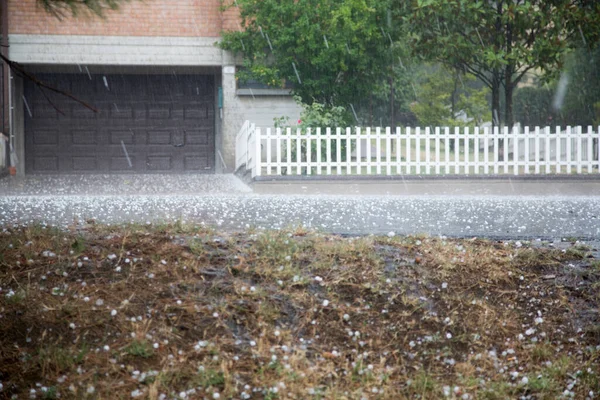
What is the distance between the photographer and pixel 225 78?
22.2 meters

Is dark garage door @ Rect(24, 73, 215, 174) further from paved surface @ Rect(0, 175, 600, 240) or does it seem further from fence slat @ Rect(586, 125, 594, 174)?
fence slat @ Rect(586, 125, 594, 174)

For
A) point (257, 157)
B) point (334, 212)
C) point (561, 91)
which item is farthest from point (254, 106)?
point (561, 91)

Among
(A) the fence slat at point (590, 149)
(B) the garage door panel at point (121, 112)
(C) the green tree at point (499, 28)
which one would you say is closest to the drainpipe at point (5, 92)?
(B) the garage door panel at point (121, 112)

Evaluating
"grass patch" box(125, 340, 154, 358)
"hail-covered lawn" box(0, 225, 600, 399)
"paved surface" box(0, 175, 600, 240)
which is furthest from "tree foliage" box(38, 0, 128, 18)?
"grass patch" box(125, 340, 154, 358)

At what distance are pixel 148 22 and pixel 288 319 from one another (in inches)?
751

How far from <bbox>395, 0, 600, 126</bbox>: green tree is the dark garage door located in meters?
7.42

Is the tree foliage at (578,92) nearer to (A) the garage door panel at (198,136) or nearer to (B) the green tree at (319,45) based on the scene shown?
(B) the green tree at (319,45)

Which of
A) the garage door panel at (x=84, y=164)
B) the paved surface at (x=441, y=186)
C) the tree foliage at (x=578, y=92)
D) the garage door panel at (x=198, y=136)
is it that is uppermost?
the tree foliage at (x=578, y=92)

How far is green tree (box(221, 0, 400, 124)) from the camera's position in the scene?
1962 cm

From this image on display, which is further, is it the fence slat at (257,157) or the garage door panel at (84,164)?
the garage door panel at (84,164)

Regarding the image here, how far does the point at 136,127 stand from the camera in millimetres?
23594

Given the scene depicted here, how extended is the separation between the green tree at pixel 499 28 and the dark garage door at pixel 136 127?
742 cm

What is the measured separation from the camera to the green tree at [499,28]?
696 inches

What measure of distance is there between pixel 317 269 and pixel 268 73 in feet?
52.4
